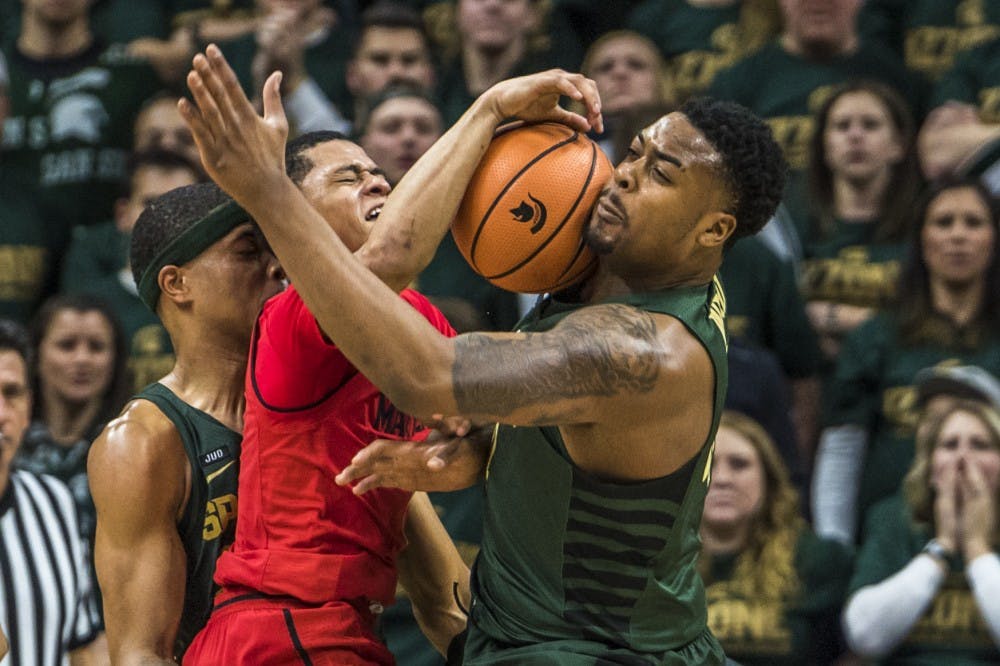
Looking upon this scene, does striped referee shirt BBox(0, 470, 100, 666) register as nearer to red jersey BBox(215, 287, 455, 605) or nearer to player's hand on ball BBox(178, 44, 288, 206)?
red jersey BBox(215, 287, 455, 605)

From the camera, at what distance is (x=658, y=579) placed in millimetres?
3586

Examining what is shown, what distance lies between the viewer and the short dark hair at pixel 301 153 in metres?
3.82

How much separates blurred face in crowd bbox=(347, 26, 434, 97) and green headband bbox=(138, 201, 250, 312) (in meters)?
3.46

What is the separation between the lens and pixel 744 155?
3.57m

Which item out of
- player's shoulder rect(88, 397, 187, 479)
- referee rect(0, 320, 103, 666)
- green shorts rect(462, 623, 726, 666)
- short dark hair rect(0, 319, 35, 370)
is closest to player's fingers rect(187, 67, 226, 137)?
player's shoulder rect(88, 397, 187, 479)

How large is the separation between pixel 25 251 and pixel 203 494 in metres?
4.06

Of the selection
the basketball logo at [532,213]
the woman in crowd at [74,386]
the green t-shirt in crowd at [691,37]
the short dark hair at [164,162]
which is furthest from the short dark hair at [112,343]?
the basketball logo at [532,213]

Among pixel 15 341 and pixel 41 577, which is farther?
pixel 15 341

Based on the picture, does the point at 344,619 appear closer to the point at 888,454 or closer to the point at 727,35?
the point at 888,454

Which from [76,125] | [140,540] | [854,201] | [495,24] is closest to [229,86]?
[140,540]

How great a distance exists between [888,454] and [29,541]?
3086 mm

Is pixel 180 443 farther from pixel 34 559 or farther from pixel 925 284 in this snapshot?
pixel 925 284

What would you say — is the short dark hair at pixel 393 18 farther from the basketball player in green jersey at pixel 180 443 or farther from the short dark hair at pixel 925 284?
the basketball player in green jersey at pixel 180 443

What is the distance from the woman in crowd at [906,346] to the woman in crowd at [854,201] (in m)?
0.33
